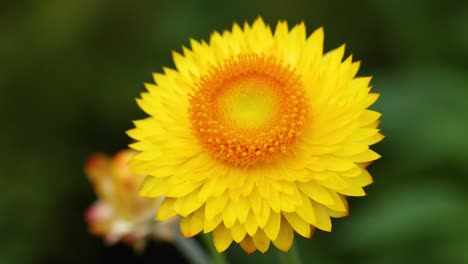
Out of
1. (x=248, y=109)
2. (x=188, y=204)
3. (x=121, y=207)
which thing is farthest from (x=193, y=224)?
(x=121, y=207)

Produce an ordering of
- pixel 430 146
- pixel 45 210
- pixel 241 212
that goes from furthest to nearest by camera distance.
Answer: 1. pixel 45 210
2. pixel 430 146
3. pixel 241 212

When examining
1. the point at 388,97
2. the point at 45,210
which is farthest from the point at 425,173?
the point at 45,210

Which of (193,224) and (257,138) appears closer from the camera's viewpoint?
(193,224)

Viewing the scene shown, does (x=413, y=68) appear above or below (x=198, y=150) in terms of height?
above

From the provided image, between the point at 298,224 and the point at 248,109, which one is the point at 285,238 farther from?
the point at 248,109

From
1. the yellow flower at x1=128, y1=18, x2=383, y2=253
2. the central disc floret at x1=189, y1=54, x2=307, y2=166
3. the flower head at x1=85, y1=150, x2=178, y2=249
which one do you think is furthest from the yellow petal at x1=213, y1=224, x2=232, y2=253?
the flower head at x1=85, y1=150, x2=178, y2=249

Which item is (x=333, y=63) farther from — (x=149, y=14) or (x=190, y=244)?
(x=149, y=14)

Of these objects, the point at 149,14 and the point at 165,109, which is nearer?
the point at 165,109
